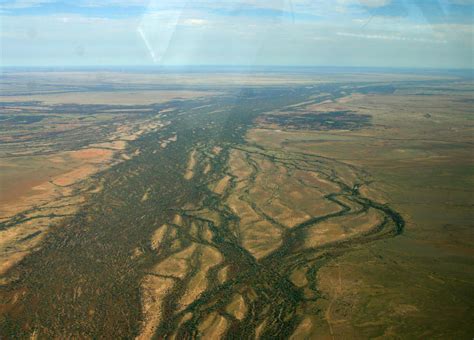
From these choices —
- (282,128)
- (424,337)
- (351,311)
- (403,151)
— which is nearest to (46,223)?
(351,311)

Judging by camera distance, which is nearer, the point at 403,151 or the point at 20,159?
the point at 20,159

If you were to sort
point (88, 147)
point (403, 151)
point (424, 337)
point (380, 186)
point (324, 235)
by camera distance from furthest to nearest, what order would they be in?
point (88, 147) → point (403, 151) → point (380, 186) → point (324, 235) → point (424, 337)

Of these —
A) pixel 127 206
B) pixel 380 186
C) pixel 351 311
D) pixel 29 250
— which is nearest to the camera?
pixel 351 311

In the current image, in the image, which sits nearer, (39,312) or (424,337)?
(424,337)

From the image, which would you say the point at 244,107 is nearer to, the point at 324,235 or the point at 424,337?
the point at 324,235

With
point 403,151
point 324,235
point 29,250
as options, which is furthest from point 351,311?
point 403,151

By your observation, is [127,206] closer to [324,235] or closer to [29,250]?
[29,250]
